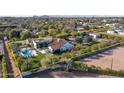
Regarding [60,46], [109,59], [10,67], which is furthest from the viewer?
[109,59]

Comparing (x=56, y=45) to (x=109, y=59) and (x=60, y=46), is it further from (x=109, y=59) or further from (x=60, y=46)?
(x=109, y=59)

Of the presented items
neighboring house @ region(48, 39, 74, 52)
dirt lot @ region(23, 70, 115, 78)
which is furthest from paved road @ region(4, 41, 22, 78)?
neighboring house @ region(48, 39, 74, 52)

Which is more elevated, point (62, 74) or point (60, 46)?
point (60, 46)

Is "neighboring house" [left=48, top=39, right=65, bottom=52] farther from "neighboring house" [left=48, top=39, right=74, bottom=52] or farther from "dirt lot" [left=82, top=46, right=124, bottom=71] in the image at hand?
"dirt lot" [left=82, top=46, right=124, bottom=71]

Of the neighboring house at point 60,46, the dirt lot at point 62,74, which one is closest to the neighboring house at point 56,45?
the neighboring house at point 60,46

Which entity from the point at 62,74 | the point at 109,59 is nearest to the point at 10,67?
the point at 62,74

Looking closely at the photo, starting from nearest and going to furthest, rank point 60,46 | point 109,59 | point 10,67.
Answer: point 10,67
point 60,46
point 109,59

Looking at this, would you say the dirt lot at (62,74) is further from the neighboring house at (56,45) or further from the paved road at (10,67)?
the neighboring house at (56,45)

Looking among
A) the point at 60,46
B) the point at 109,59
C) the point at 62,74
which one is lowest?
the point at 62,74
